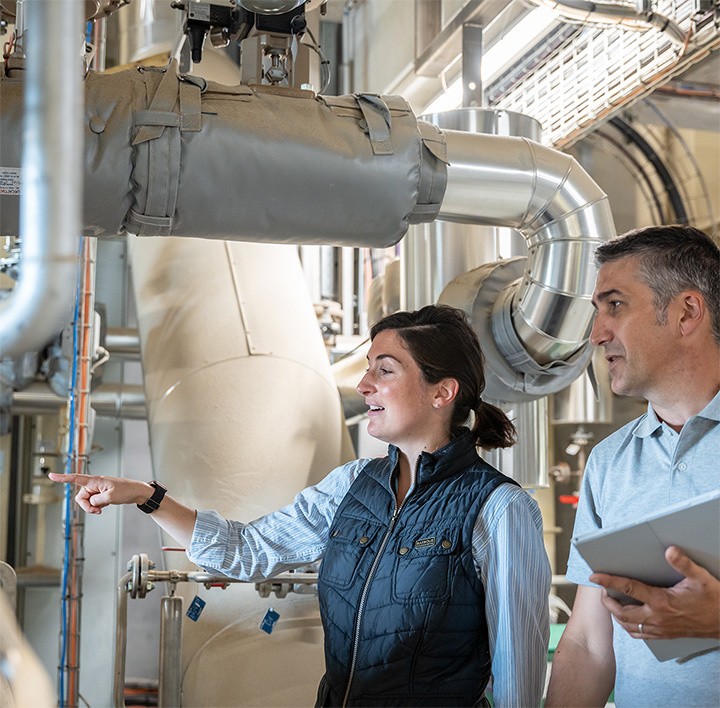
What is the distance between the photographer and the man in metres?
1.31

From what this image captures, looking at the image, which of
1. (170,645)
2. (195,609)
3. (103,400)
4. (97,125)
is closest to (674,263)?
(97,125)

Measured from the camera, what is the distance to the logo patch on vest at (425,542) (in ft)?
5.01

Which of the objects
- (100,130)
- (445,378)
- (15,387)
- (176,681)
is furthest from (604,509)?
(15,387)

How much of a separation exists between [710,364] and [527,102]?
75.8 inches

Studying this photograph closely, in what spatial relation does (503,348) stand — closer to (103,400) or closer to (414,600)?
Result: (414,600)

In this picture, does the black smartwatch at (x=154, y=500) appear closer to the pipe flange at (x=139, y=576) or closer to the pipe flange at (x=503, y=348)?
the pipe flange at (x=139, y=576)

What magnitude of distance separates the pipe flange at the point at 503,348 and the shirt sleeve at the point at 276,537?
2.52 ft

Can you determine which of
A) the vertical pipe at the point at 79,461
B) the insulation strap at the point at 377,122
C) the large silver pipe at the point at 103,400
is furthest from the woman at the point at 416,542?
the large silver pipe at the point at 103,400

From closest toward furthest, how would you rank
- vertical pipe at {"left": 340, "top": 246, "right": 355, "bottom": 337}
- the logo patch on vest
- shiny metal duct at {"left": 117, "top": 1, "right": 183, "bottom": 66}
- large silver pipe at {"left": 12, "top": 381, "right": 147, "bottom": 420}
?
the logo patch on vest < shiny metal duct at {"left": 117, "top": 1, "right": 183, "bottom": 66} < large silver pipe at {"left": 12, "top": 381, "right": 147, "bottom": 420} < vertical pipe at {"left": 340, "top": 246, "right": 355, "bottom": 337}

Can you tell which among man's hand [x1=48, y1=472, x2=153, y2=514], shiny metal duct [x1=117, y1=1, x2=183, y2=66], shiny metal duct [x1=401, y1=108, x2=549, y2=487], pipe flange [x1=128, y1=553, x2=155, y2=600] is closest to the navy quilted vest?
man's hand [x1=48, y1=472, x2=153, y2=514]

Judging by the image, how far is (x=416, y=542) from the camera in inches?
60.4

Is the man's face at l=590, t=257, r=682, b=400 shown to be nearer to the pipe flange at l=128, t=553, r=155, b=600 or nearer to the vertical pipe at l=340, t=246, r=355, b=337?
the pipe flange at l=128, t=553, r=155, b=600

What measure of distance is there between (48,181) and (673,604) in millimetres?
842

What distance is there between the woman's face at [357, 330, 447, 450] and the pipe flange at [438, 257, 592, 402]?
0.73 metres
